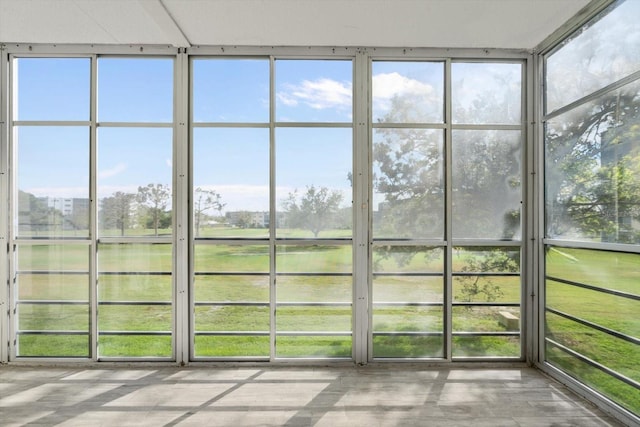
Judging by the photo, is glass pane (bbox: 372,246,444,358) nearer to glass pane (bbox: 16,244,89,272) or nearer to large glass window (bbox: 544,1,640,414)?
large glass window (bbox: 544,1,640,414)

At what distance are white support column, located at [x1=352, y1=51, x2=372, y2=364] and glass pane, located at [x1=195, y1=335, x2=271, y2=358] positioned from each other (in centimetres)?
99

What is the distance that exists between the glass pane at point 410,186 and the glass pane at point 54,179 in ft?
10.4

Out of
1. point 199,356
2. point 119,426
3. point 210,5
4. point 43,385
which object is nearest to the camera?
point 119,426

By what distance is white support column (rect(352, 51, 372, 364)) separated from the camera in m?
3.95

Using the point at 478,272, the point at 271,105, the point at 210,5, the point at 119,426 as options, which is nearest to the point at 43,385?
the point at 119,426

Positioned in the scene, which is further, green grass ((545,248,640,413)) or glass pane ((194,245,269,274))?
glass pane ((194,245,269,274))

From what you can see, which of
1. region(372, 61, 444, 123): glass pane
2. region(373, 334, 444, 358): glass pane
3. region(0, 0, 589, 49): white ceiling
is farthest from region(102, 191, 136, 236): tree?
region(373, 334, 444, 358): glass pane

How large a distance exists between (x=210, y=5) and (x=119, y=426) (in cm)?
342

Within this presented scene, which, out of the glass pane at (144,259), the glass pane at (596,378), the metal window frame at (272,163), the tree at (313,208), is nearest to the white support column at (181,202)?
the metal window frame at (272,163)

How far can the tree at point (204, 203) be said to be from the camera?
4.02 metres

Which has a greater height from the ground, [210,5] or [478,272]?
[210,5]

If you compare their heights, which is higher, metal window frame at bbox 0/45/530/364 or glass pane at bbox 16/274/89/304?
metal window frame at bbox 0/45/530/364

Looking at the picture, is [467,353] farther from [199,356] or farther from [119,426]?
[119,426]

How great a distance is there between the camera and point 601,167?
3.11 m
